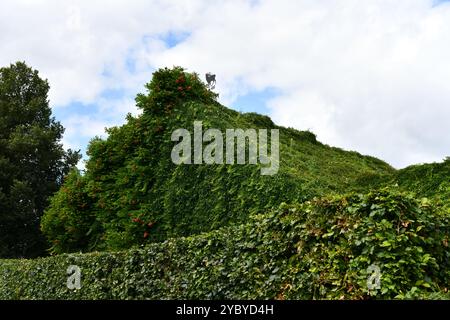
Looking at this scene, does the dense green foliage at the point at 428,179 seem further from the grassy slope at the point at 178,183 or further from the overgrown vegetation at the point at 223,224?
the grassy slope at the point at 178,183

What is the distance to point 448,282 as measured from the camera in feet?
19.7

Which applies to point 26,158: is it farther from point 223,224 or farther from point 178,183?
point 223,224

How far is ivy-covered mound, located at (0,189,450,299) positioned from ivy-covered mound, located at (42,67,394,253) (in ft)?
10.4

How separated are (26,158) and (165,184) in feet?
69.9

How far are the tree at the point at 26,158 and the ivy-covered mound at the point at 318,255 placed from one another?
78.1ft

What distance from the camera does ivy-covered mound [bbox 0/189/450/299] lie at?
5.89m

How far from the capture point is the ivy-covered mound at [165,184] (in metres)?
12.3

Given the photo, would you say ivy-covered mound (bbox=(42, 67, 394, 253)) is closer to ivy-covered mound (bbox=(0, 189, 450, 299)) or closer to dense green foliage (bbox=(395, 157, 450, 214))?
dense green foliage (bbox=(395, 157, 450, 214))

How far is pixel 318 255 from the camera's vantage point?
6520 millimetres

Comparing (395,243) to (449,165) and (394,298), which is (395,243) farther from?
(449,165)

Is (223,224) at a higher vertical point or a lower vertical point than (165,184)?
lower

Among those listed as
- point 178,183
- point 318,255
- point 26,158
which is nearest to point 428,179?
point 178,183

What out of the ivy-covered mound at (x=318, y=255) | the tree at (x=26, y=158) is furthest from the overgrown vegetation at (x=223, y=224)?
the tree at (x=26, y=158)

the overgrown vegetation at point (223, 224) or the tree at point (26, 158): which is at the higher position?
the tree at point (26, 158)
